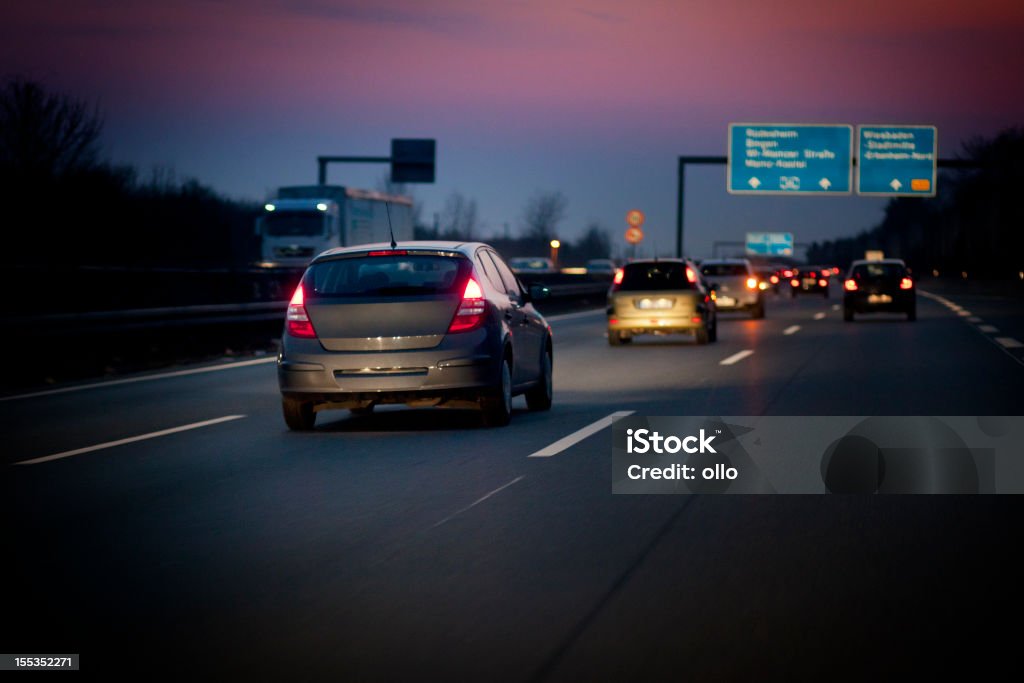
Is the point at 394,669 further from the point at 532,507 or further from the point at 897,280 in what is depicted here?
the point at 897,280

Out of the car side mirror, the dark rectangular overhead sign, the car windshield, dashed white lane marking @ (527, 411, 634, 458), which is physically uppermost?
the dark rectangular overhead sign

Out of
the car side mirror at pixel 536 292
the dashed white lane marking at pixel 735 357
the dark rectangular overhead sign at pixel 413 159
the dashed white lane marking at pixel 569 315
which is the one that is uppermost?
the dark rectangular overhead sign at pixel 413 159

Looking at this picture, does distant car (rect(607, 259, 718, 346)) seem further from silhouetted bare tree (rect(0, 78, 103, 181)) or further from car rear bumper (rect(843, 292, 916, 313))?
silhouetted bare tree (rect(0, 78, 103, 181))

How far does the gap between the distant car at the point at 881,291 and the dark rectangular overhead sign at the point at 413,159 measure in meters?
19.8

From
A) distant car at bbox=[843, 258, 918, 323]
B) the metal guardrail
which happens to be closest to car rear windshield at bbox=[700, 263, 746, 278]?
distant car at bbox=[843, 258, 918, 323]

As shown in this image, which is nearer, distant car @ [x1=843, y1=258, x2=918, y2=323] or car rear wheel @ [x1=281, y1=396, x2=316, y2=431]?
car rear wheel @ [x1=281, y1=396, x2=316, y2=431]

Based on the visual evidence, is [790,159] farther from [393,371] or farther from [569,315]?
[393,371]

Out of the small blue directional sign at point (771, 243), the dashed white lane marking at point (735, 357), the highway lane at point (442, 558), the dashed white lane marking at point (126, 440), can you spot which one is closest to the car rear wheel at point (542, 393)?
the highway lane at point (442, 558)

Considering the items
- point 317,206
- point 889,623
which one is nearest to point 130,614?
point 889,623

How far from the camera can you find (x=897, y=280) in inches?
1357

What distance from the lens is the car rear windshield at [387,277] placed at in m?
11.9

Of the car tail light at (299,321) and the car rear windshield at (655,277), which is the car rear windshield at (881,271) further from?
the car tail light at (299,321)

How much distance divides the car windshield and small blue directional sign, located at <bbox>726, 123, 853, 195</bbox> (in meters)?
15.3

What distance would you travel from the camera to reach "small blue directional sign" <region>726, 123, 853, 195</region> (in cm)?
5116
